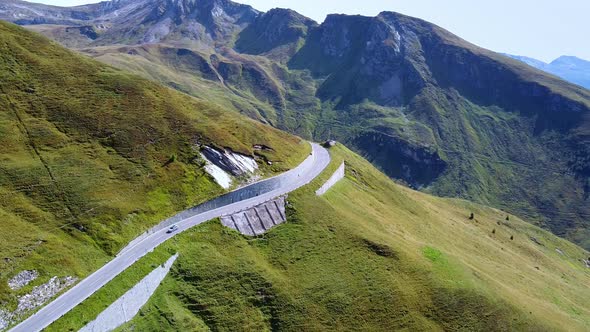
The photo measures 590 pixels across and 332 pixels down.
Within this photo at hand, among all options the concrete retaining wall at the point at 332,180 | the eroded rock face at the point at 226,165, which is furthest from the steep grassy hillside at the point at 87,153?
the concrete retaining wall at the point at 332,180

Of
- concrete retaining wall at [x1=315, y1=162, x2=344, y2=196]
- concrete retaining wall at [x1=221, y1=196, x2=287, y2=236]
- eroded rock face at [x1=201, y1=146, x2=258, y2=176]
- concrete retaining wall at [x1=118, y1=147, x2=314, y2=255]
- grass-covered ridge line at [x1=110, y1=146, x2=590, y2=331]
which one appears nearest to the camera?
grass-covered ridge line at [x1=110, y1=146, x2=590, y2=331]

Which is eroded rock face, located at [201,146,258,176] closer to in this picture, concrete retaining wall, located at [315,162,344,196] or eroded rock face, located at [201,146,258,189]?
eroded rock face, located at [201,146,258,189]

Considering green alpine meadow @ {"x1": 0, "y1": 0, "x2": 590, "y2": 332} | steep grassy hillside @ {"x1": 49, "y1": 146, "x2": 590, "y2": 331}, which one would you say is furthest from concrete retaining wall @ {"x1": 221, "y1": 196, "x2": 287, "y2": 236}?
steep grassy hillside @ {"x1": 49, "y1": 146, "x2": 590, "y2": 331}

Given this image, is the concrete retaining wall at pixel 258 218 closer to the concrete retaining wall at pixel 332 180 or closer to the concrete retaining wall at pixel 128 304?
the concrete retaining wall at pixel 332 180

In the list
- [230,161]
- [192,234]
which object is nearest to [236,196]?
[230,161]

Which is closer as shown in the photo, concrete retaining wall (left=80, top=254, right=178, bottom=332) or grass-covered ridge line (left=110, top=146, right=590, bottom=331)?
concrete retaining wall (left=80, top=254, right=178, bottom=332)

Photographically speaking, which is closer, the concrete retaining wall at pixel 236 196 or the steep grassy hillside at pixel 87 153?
the steep grassy hillside at pixel 87 153
